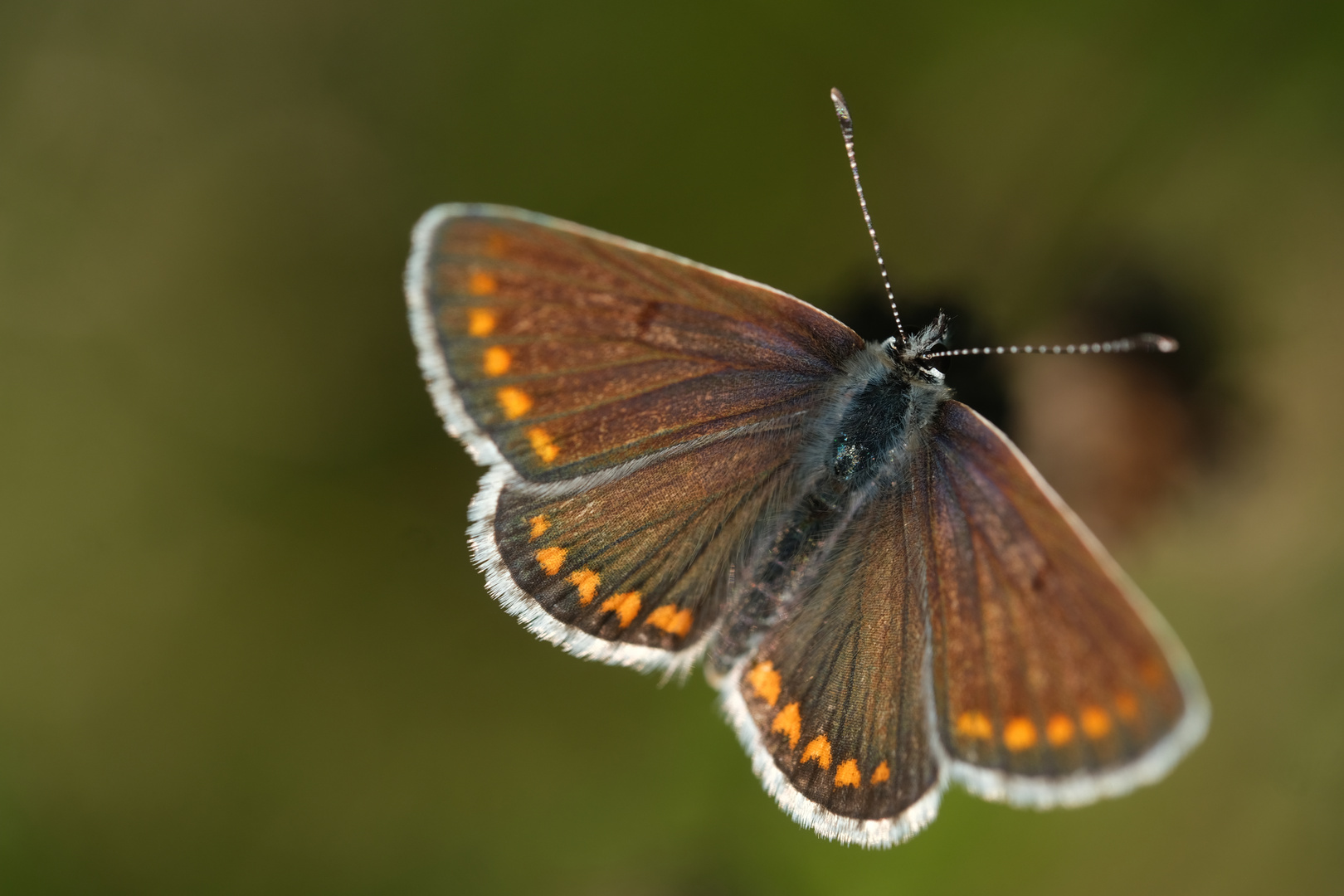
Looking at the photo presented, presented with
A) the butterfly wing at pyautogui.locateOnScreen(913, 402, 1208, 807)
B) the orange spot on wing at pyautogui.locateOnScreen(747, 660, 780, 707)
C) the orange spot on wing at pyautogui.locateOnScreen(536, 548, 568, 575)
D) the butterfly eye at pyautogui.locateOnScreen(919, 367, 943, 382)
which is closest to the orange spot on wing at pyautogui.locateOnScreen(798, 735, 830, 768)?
the orange spot on wing at pyautogui.locateOnScreen(747, 660, 780, 707)

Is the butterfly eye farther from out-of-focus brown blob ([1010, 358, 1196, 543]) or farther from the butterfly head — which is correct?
out-of-focus brown blob ([1010, 358, 1196, 543])

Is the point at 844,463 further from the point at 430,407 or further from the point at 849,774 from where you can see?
the point at 430,407

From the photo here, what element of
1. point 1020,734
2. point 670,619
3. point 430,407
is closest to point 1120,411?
point 1020,734

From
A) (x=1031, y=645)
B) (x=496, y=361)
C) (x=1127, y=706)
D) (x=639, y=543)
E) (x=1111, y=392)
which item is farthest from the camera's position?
(x=1111, y=392)

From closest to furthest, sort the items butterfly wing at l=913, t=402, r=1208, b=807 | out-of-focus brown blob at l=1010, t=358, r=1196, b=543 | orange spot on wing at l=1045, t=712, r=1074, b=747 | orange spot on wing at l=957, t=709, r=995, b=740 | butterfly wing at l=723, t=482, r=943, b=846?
butterfly wing at l=913, t=402, r=1208, b=807, orange spot on wing at l=1045, t=712, r=1074, b=747, orange spot on wing at l=957, t=709, r=995, b=740, butterfly wing at l=723, t=482, r=943, b=846, out-of-focus brown blob at l=1010, t=358, r=1196, b=543

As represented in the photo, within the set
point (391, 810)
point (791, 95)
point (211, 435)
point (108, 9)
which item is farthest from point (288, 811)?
point (791, 95)

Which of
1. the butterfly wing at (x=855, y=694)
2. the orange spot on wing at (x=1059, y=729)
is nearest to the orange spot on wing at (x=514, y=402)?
the butterfly wing at (x=855, y=694)

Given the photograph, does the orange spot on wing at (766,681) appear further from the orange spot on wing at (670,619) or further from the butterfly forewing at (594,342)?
the butterfly forewing at (594,342)
